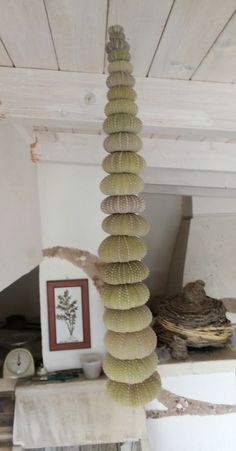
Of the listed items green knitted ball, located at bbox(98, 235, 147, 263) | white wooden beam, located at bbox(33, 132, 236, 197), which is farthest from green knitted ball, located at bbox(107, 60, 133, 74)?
white wooden beam, located at bbox(33, 132, 236, 197)

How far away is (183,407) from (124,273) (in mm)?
1427

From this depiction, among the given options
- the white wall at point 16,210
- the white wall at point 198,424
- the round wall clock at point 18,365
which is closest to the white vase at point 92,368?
the round wall clock at point 18,365

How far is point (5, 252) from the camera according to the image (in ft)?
3.58

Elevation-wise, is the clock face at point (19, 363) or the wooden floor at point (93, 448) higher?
the clock face at point (19, 363)

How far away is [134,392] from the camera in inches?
27.4

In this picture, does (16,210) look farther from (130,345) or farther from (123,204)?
(130,345)

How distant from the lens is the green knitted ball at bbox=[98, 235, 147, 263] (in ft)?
2.32

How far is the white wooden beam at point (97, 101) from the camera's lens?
0.98 m

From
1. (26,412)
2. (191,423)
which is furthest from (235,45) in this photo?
(191,423)

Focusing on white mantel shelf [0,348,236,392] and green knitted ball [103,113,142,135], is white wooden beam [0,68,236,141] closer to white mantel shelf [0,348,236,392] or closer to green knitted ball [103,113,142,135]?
green knitted ball [103,113,142,135]

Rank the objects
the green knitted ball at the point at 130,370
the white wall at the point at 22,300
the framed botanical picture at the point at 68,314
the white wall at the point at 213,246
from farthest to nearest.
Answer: the white wall at the point at 22,300, the white wall at the point at 213,246, the framed botanical picture at the point at 68,314, the green knitted ball at the point at 130,370

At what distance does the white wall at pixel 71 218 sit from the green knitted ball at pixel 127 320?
0.95 m

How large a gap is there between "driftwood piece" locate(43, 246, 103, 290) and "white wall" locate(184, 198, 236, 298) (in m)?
0.93

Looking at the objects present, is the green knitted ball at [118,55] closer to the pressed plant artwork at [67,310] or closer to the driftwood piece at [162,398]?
the driftwood piece at [162,398]
